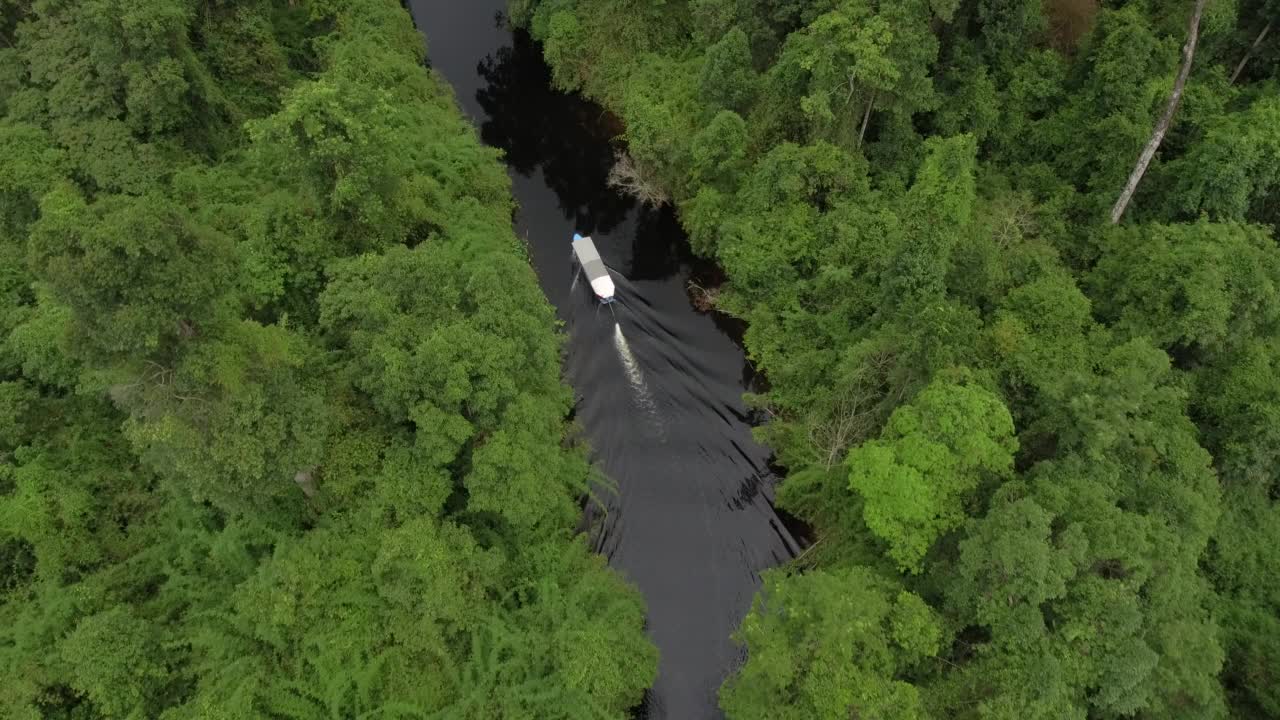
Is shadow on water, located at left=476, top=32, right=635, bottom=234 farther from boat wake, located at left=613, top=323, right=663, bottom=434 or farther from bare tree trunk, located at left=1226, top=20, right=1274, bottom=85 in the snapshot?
bare tree trunk, located at left=1226, top=20, right=1274, bottom=85

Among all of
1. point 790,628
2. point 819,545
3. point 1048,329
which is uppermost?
point 1048,329

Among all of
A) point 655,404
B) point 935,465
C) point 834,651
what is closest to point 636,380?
point 655,404

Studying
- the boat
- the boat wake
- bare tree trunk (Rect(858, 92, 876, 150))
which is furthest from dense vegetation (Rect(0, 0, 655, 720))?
bare tree trunk (Rect(858, 92, 876, 150))

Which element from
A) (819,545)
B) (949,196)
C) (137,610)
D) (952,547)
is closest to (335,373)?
(137,610)

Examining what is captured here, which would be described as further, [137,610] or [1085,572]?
[137,610]

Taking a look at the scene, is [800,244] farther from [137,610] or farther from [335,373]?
[137,610]

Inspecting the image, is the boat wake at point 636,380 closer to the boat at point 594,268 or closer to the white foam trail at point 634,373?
the white foam trail at point 634,373

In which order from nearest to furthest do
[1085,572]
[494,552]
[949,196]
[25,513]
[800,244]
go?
1. [1085,572]
2. [25,513]
3. [494,552]
4. [949,196]
5. [800,244]

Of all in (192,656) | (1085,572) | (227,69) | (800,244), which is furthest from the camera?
(227,69)
